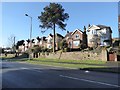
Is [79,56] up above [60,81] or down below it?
above

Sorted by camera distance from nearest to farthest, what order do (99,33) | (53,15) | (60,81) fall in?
(60,81)
(53,15)
(99,33)

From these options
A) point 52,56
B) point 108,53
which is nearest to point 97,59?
point 108,53

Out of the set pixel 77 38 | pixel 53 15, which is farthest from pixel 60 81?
pixel 77 38

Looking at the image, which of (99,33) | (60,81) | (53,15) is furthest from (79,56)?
(60,81)

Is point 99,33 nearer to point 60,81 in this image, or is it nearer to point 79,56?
point 79,56

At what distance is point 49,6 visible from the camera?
77.2m

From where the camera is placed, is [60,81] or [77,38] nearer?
[60,81]

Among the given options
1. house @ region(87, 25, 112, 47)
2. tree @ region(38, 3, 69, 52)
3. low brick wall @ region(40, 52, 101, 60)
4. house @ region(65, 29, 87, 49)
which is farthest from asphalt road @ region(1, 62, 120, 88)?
house @ region(65, 29, 87, 49)

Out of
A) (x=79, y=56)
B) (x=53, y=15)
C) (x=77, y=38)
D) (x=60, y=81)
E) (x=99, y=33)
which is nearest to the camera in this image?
(x=60, y=81)

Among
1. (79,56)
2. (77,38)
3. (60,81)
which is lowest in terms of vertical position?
(60,81)

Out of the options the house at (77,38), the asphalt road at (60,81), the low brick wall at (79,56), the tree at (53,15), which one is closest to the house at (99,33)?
the house at (77,38)

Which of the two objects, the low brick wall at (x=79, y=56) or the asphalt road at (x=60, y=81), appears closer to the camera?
the asphalt road at (x=60, y=81)

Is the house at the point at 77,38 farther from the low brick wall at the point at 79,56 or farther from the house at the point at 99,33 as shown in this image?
the low brick wall at the point at 79,56

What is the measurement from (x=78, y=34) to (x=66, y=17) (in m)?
17.5
